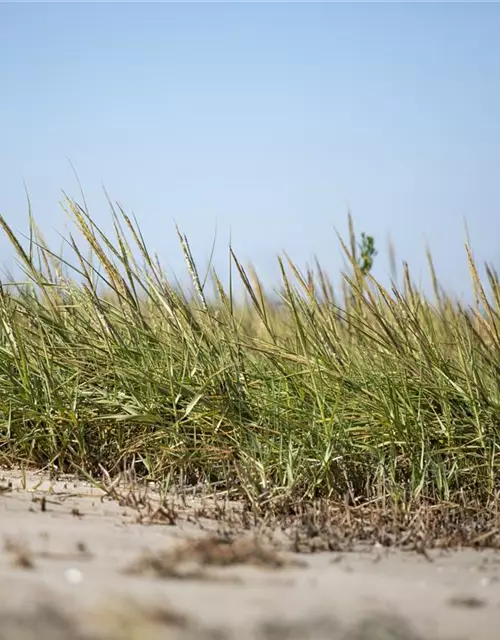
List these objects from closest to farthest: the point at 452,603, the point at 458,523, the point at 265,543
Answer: the point at 452,603 → the point at 265,543 → the point at 458,523

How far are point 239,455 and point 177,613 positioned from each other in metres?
1.45

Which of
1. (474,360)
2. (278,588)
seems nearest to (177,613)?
(278,588)

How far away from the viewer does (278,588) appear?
1931 mm

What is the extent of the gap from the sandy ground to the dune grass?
0.58 meters

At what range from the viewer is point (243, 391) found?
3.30m

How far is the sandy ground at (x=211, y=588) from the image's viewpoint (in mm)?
1667

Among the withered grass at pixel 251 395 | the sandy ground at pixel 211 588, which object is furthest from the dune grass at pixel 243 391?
the sandy ground at pixel 211 588

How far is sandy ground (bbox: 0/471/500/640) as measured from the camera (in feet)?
5.47

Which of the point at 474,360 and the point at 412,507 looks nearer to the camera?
the point at 412,507

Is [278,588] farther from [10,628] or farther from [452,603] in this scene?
[10,628]

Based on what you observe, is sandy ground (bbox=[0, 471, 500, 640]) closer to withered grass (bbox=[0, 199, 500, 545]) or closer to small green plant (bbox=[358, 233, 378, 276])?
withered grass (bbox=[0, 199, 500, 545])

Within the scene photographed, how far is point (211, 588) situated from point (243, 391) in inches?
56.6

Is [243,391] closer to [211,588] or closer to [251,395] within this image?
[251,395]

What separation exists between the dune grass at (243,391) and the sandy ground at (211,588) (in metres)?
0.58
